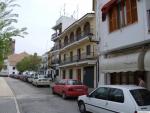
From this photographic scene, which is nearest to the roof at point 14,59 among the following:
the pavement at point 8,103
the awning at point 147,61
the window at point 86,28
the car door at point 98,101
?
the window at point 86,28

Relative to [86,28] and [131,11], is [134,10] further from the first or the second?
[86,28]

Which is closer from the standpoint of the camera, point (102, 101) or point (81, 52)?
point (102, 101)

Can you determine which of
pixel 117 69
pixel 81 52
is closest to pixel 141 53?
pixel 117 69

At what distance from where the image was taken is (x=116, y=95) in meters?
10.1

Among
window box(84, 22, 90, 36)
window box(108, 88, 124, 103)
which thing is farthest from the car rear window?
window box(84, 22, 90, 36)

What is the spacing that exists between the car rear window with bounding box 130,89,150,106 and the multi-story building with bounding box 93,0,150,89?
13.6 feet

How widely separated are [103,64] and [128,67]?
3804 millimetres

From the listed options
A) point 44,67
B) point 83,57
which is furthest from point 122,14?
point 44,67

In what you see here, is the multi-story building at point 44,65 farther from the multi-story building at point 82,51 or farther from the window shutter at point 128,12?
the window shutter at point 128,12

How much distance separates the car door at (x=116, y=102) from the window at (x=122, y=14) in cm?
691

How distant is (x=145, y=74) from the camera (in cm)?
1659

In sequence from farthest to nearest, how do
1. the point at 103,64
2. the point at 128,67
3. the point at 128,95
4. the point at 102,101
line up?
the point at 103,64 < the point at 128,67 < the point at 102,101 < the point at 128,95

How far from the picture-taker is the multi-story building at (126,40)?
1482 cm

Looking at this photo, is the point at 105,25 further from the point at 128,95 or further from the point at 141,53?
the point at 128,95
